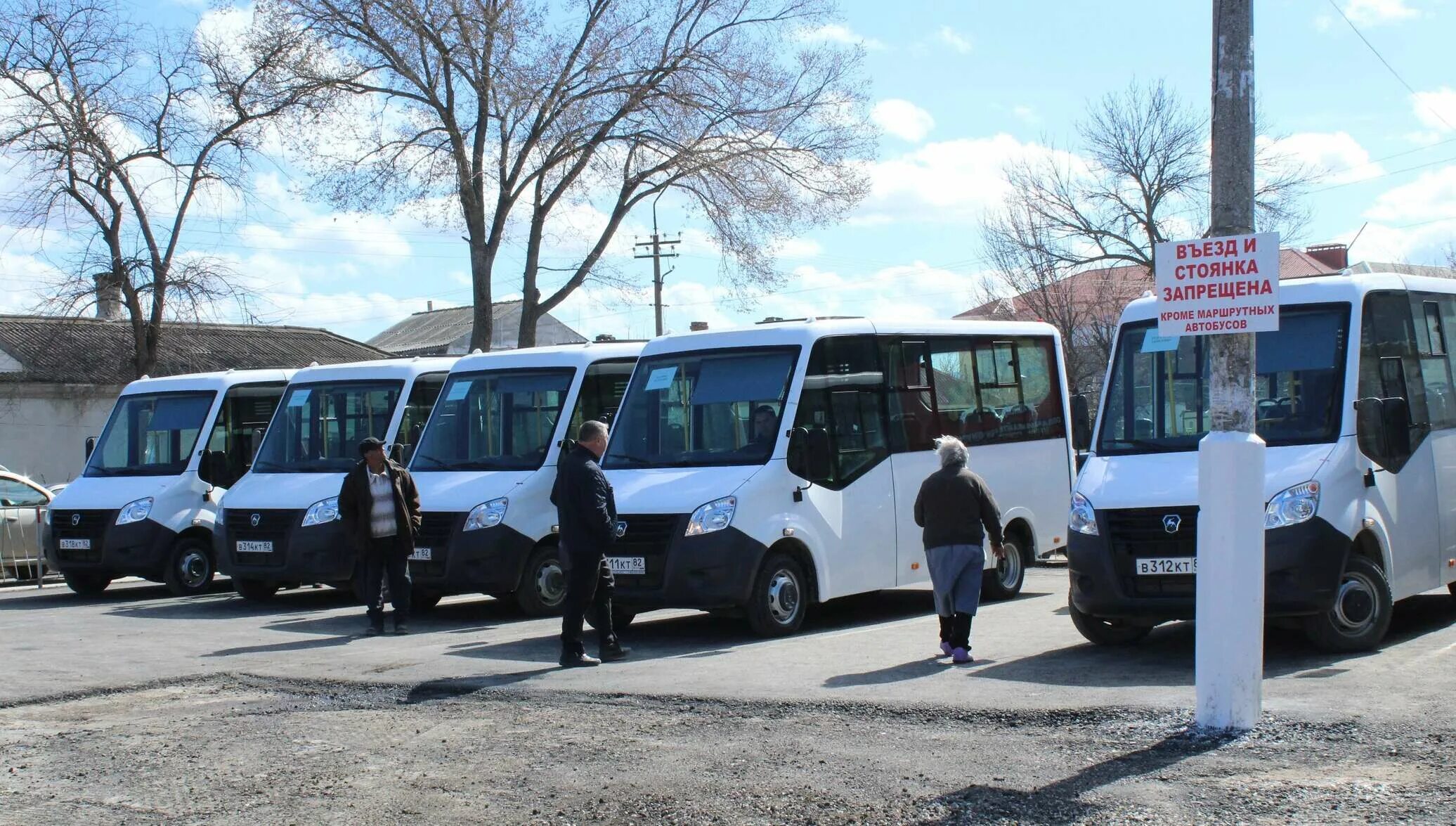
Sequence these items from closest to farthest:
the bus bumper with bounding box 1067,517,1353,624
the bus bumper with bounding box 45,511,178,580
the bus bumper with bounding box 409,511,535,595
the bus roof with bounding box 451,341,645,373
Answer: the bus bumper with bounding box 1067,517,1353,624 < the bus bumper with bounding box 409,511,535,595 < the bus roof with bounding box 451,341,645,373 < the bus bumper with bounding box 45,511,178,580

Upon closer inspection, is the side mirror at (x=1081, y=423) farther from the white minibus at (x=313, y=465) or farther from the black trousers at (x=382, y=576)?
the white minibus at (x=313, y=465)

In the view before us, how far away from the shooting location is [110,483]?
17906 millimetres

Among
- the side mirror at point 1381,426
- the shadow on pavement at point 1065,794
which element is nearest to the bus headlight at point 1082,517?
the side mirror at point 1381,426

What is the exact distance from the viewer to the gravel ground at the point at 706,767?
621cm

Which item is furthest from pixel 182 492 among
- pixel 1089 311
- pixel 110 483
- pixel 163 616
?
pixel 1089 311

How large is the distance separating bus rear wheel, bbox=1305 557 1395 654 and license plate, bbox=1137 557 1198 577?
2.66 ft

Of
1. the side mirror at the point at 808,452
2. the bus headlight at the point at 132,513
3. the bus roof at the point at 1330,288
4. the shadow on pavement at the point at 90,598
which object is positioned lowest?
the shadow on pavement at the point at 90,598

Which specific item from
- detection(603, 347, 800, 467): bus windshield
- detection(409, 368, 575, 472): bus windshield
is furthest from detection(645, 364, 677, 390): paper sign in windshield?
detection(409, 368, 575, 472): bus windshield

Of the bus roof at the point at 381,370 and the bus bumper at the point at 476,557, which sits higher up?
the bus roof at the point at 381,370

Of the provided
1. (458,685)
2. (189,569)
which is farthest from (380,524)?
(189,569)

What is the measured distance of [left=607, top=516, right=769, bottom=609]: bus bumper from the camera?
11.8 metres

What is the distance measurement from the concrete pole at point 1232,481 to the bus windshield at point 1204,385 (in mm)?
2804

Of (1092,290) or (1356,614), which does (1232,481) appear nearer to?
(1356,614)

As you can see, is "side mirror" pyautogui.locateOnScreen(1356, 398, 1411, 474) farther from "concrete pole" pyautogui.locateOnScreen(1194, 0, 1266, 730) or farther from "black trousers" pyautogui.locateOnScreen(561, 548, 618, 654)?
"black trousers" pyautogui.locateOnScreen(561, 548, 618, 654)
